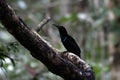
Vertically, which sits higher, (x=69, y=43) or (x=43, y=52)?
(x=69, y=43)

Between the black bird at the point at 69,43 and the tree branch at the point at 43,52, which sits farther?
the black bird at the point at 69,43

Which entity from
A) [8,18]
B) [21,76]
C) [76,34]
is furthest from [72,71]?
[76,34]

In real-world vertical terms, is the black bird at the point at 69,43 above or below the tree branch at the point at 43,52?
above

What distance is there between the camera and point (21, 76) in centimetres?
406

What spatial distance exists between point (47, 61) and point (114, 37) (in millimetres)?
2973

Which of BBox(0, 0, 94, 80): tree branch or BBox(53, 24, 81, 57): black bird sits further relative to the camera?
BBox(53, 24, 81, 57): black bird

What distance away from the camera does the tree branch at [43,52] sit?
1.77 m

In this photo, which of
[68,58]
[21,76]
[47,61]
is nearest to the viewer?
[47,61]

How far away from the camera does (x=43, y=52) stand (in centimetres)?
189

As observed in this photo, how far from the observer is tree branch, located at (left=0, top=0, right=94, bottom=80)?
177 cm

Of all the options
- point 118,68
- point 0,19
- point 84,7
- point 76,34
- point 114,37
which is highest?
point 84,7

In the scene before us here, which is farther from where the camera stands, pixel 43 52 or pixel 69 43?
pixel 69 43

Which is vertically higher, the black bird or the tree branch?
the black bird

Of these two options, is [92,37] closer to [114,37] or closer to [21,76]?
[114,37]
